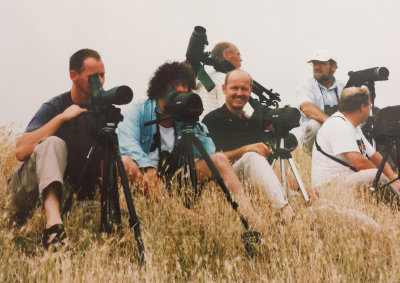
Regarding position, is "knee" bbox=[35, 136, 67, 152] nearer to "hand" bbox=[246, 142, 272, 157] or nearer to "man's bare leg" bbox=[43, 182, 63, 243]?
"man's bare leg" bbox=[43, 182, 63, 243]

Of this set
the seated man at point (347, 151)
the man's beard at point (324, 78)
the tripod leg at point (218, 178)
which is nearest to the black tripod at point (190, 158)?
the tripod leg at point (218, 178)

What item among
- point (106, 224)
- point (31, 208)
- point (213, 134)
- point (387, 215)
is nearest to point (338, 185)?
point (387, 215)

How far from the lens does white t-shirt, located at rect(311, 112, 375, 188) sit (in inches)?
153

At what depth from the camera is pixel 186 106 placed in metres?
2.56

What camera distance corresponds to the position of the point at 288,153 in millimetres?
3580

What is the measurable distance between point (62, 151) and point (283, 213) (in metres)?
1.66

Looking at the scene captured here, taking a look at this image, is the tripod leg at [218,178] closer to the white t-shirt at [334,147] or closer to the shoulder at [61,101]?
the shoulder at [61,101]

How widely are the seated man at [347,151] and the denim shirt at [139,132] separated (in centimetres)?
127

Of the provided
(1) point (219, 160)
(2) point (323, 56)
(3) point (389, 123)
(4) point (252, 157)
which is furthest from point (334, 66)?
(1) point (219, 160)

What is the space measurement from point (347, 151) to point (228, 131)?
115 cm

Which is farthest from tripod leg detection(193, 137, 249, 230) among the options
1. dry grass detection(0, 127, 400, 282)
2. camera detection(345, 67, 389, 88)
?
camera detection(345, 67, 389, 88)

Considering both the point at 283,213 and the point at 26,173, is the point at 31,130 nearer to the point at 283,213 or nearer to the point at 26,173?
the point at 26,173

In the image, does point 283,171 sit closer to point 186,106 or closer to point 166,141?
point 166,141

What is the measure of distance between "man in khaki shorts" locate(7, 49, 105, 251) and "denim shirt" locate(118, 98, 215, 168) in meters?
0.32
